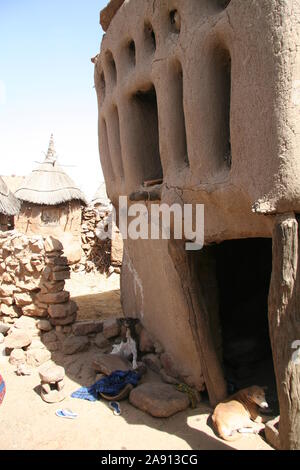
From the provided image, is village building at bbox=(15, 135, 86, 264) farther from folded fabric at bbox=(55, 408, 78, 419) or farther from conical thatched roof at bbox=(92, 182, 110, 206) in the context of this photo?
folded fabric at bbox=(55, 408, 78, 419)

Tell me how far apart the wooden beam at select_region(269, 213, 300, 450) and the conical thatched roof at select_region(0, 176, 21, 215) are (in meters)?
9.21

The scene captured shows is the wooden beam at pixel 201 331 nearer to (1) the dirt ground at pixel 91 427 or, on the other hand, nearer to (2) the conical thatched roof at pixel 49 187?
(1) the dirt ground at pixel 91 427

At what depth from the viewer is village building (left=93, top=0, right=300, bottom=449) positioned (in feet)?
9.27

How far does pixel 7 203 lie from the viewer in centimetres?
1117

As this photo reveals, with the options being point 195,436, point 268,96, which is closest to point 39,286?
point 195,436

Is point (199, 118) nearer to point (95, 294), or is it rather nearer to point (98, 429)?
point (98, 429)

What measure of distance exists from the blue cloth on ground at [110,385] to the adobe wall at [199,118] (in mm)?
630

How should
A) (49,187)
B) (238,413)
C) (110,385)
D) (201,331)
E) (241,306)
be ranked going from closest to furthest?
(238,413) → (201,331) → (110,385) → (241,306) → (49,187)

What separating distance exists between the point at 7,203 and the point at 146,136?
23.7 ft

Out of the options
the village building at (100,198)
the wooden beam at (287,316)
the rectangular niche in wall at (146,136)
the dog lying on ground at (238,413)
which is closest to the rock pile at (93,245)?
the village building at (100,198)

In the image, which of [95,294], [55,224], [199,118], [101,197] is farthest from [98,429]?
[101,197]

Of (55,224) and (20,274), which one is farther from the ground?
(55,224)

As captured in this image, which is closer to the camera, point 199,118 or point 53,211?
point 199,118

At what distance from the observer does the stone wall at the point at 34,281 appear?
6438mm
